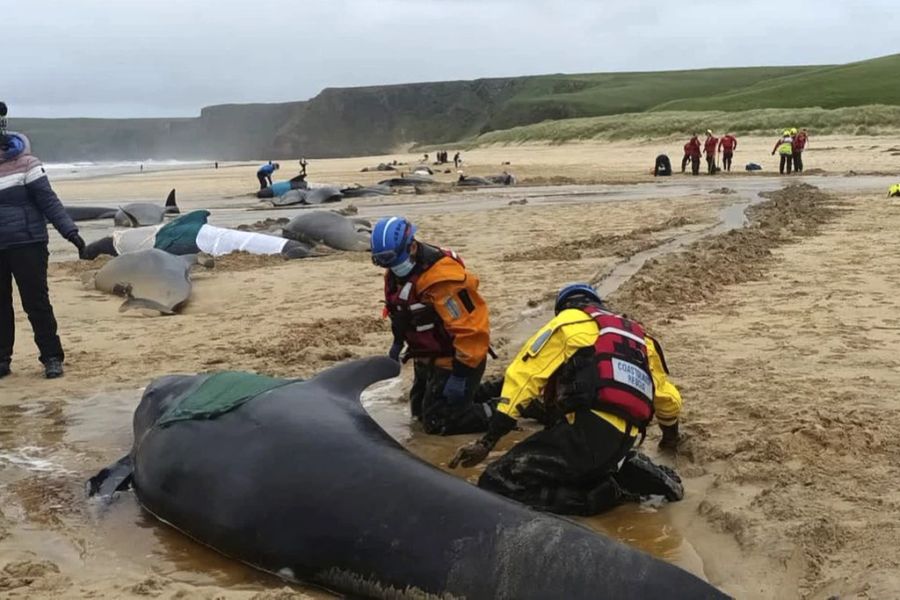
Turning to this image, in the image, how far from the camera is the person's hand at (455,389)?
6.38 metres

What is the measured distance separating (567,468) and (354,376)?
138cm

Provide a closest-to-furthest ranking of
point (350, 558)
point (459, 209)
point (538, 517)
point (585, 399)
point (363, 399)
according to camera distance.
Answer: point (538, 517) → point (350, 558) → point (585, 399) → point (363, 399) → point (459, 209)

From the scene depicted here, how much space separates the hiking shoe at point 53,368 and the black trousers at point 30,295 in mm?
41

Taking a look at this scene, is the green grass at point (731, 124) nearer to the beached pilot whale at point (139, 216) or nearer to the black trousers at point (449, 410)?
the beached pilot whale at point (139, 216)

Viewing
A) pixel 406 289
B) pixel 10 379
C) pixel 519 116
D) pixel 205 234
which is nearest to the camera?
pixel 406 289

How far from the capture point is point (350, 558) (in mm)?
4051

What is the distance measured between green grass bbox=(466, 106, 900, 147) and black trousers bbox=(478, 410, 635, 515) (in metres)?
47.7

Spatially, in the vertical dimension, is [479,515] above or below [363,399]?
above

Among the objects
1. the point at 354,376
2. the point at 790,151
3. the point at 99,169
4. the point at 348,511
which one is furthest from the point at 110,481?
the point at 99,169

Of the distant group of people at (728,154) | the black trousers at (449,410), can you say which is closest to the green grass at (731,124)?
the distant group of people at (728,154)

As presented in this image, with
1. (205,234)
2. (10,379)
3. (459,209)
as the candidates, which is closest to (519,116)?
(459,209)

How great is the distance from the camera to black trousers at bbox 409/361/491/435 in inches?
255

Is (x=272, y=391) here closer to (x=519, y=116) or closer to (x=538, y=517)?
(x=538, y=517)

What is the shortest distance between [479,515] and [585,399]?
116 cm
